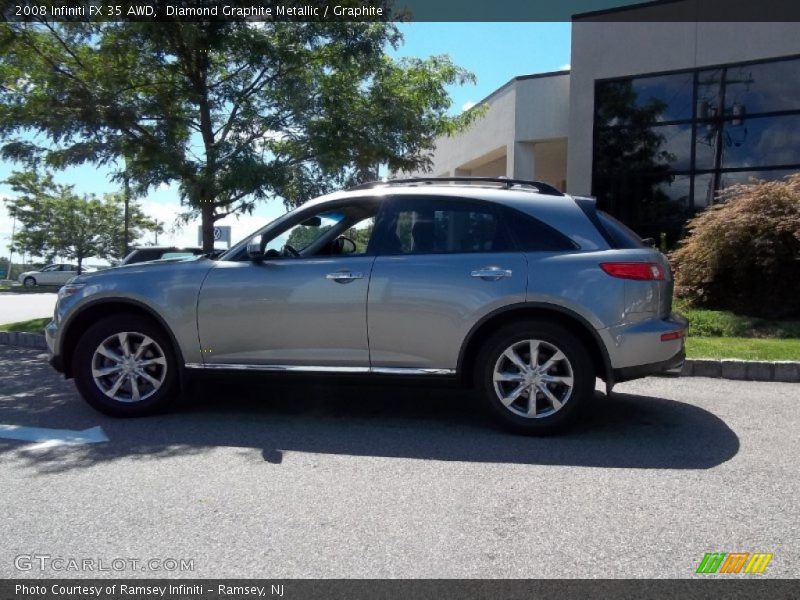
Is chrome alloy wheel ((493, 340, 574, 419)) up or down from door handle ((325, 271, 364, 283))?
down

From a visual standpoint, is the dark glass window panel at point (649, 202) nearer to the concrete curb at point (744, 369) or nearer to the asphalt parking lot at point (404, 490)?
the concrete curb at point (744, 369)

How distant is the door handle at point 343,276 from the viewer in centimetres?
523

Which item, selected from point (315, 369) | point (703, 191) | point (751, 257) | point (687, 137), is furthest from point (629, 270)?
point (687, 137)

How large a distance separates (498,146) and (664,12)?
5.56 metres

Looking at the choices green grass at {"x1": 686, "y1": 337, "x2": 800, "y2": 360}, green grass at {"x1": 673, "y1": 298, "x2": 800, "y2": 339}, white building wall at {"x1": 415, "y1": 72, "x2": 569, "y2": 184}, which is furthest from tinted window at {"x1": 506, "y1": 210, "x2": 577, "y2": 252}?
white building wall at {"x1": 415, "y1": 72, "x2": 569, "y2": 184}

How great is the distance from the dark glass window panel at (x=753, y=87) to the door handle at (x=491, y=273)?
1226 centimetres

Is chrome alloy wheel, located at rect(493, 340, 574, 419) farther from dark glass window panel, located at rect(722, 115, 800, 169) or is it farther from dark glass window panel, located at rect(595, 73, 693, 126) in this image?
dark glass window panel, located at rect(595, 73, 693, 126)

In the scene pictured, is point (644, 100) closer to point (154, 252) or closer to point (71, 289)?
point (154, 252)

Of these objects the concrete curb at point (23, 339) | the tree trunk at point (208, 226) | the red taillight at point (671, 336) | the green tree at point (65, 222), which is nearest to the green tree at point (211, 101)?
the tree trunk at point (208, 226)

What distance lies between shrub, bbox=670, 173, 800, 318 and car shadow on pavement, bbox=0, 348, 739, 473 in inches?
224

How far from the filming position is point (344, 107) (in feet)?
32.9

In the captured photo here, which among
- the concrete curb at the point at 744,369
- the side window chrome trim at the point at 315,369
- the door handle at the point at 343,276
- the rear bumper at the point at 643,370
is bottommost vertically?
the concrete curb at the point at 744,369

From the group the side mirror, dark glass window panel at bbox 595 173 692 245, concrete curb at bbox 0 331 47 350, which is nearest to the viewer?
the side mirror

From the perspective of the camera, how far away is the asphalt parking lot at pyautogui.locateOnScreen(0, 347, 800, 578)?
3121 millimetres
